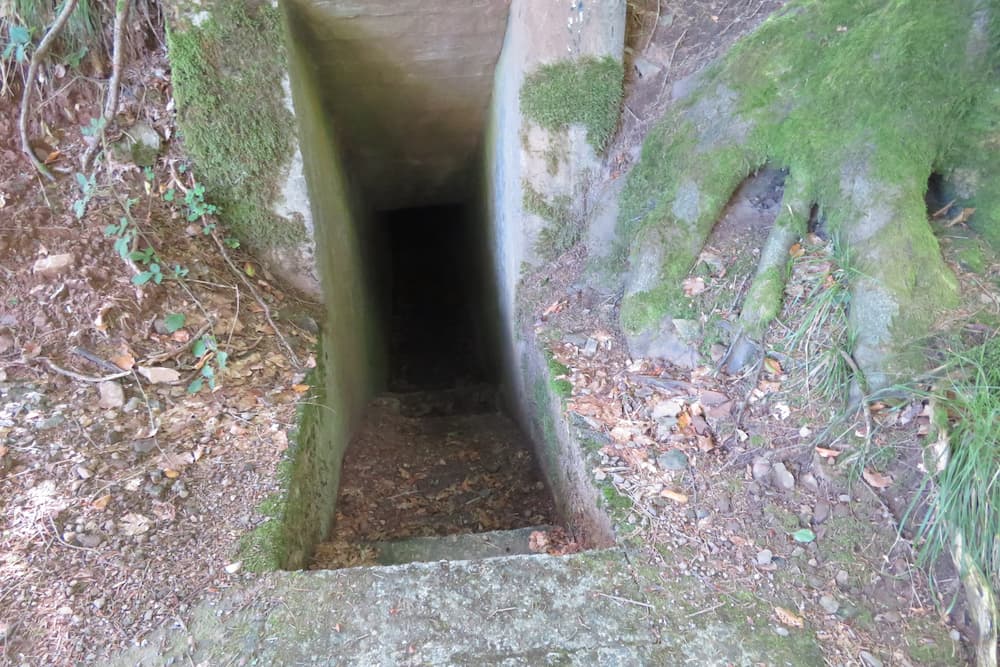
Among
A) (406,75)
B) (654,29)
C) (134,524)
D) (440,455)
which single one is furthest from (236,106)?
(440,455)

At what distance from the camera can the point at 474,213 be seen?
6.69 m

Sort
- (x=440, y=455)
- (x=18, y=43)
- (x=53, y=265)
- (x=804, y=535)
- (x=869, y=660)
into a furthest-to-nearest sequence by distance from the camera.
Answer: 1. (x=440, y=455)
2. (x=18, y=43)
3. (x=53, y=265)
4. (x=804, y=535)
5. (x=869, y=660)

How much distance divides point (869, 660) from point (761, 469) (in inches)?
30.6

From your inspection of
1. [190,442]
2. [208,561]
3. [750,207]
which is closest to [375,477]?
[190,442]

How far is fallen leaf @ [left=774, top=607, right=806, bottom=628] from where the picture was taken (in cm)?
198

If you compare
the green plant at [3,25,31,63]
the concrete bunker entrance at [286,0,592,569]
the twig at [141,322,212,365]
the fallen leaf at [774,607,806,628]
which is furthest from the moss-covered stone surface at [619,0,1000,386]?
the green plant at [3,25,31,63]

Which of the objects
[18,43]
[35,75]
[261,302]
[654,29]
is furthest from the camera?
[654,29]

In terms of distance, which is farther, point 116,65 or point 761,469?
point 116,65

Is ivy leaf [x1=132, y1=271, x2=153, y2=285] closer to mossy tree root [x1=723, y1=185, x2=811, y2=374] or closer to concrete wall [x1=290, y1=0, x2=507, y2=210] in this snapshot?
concrete wall [x1=290, y1=0, x2=507, y2=210]

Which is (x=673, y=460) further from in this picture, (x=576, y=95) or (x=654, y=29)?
(x=654, y=29)

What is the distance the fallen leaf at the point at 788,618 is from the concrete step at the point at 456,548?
1.32m

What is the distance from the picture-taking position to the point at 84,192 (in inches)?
126

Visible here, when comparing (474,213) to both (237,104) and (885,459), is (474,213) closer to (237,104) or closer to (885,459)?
(237,104)

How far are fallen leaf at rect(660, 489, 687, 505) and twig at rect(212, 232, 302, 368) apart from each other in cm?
214
